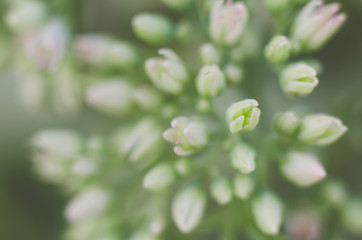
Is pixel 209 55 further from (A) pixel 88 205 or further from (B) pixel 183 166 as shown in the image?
(A) pixel 88 205

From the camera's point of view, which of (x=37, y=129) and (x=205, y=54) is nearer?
(x=205, y=54)

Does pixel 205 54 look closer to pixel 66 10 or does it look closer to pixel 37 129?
pixel 66 10

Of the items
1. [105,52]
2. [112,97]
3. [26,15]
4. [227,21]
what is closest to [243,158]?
[227,21]

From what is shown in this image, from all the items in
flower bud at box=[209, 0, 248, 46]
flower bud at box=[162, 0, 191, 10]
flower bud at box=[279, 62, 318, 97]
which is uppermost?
flower bud at box=[162, 0, 191, 10]

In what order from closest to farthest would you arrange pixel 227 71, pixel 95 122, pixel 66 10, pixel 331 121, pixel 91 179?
pixel 331 121
pixel 227 71
pixel 91 179
pixel 66 10
pixel 95 122

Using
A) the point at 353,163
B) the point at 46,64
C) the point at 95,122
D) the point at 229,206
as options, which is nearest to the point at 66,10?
the point at 46,64

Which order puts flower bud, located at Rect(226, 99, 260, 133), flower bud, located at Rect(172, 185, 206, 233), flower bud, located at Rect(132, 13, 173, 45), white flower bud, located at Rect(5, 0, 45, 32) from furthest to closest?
white flower bud, located at Rect(5, 0, 45, 32), flower bud, located at Rect(132, 13, 173, 45), flower bud, located at Rect(172, 185, 206, 233), flower bud, located at Rect(226, 99, 260, 133)

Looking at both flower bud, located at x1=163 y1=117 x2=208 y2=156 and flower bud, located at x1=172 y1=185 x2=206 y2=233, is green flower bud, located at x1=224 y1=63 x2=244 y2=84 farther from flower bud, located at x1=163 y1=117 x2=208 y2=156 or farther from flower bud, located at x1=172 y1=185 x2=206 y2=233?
flower bud, located at x1=172 y1=185 x2=206 y2=233

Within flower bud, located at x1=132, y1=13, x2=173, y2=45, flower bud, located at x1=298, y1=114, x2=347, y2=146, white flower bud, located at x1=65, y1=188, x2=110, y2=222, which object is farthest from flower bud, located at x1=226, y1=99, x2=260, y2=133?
white flower bud, located at x1=65, y1=188, x2=110, y2=222
